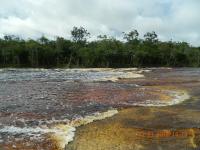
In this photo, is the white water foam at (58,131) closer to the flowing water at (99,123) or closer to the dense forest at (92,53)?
the flowing water at (99,123)

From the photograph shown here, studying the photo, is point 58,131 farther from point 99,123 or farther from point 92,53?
point 92,53

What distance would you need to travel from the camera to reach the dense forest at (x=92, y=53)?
106 m

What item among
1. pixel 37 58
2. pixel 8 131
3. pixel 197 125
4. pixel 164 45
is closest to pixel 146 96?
pixel 197 125

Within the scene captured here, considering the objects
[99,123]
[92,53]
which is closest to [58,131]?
[99,123]

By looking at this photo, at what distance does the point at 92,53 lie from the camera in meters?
113

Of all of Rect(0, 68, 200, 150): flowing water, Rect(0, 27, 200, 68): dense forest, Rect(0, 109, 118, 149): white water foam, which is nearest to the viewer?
Rect(0, 68, 200, 150): flowing water

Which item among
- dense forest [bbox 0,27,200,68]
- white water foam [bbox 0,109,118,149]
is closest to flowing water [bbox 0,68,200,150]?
white water foam [bbox 0,109,118,149]

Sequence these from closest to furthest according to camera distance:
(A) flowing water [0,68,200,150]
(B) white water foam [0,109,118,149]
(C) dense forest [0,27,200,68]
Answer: (A) flowing water [0,68,200,150]
(B) white water foam [0,109,118,149]
(C) dense forest [0,27,200,68]

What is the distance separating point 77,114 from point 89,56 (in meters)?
91.5

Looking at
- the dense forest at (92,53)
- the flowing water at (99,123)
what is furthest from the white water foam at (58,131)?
the dense forest at (92,53)

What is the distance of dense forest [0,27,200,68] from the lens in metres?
106

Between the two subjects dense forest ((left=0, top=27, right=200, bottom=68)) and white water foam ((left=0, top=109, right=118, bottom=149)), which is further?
dense forest ((left=0, top=27, right=200, bottom=68))

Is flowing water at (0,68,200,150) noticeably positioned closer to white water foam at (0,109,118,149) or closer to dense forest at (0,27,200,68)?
white water foam at (0,109,118,149)

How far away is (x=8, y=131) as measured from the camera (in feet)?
53.1
